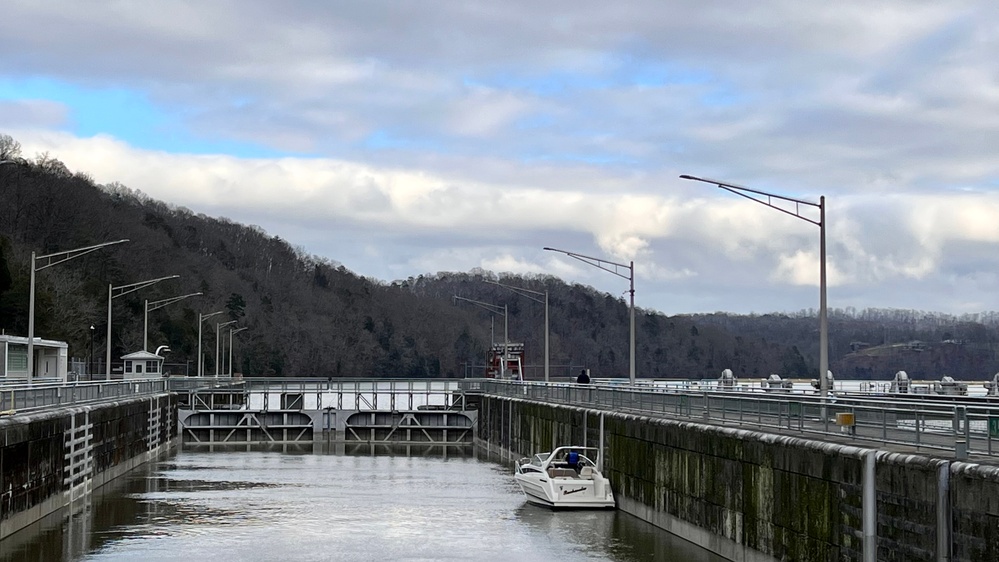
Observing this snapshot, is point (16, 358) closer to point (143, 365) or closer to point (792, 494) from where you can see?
point (143, 365)

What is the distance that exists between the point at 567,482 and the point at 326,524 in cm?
756

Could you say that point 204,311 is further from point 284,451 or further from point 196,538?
point 196,538

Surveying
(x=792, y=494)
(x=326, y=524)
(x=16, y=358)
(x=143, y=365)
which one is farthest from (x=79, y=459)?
(x=143, y=365)

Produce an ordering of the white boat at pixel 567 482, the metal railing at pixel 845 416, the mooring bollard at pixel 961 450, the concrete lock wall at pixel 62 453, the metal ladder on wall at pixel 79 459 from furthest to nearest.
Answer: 1. the metal ladder on wall at pixel 79 459
2. the white boat at pixel 567 482
3. the concrete lock wall at pixel 62 453
4. the metal railing at pixel 845 416
5. the mooring bollard at pixel 961 450

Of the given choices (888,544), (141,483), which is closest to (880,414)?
(888,544)

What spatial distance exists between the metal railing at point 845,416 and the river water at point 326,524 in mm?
3340

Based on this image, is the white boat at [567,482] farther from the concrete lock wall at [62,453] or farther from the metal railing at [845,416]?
the concrete lock wall at [62,453]

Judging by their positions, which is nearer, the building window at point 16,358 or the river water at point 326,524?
the river water at point 326,524

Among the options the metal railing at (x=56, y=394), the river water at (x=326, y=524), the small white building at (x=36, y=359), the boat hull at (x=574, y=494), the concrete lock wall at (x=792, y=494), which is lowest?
the river water at (x=326, y=524)

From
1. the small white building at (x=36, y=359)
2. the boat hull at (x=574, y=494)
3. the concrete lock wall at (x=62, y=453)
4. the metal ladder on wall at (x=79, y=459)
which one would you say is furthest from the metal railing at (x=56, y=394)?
the boat hull at (x=574, y=494)

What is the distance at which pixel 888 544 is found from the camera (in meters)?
20.6

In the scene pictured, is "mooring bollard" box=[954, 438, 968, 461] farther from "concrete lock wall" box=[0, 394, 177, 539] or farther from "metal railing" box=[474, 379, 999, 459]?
"concrete lock wall" box=[0, 394, 177, 539]

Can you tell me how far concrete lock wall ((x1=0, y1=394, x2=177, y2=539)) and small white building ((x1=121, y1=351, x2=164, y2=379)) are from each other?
91.4ft

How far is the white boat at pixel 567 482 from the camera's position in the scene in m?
40.8
